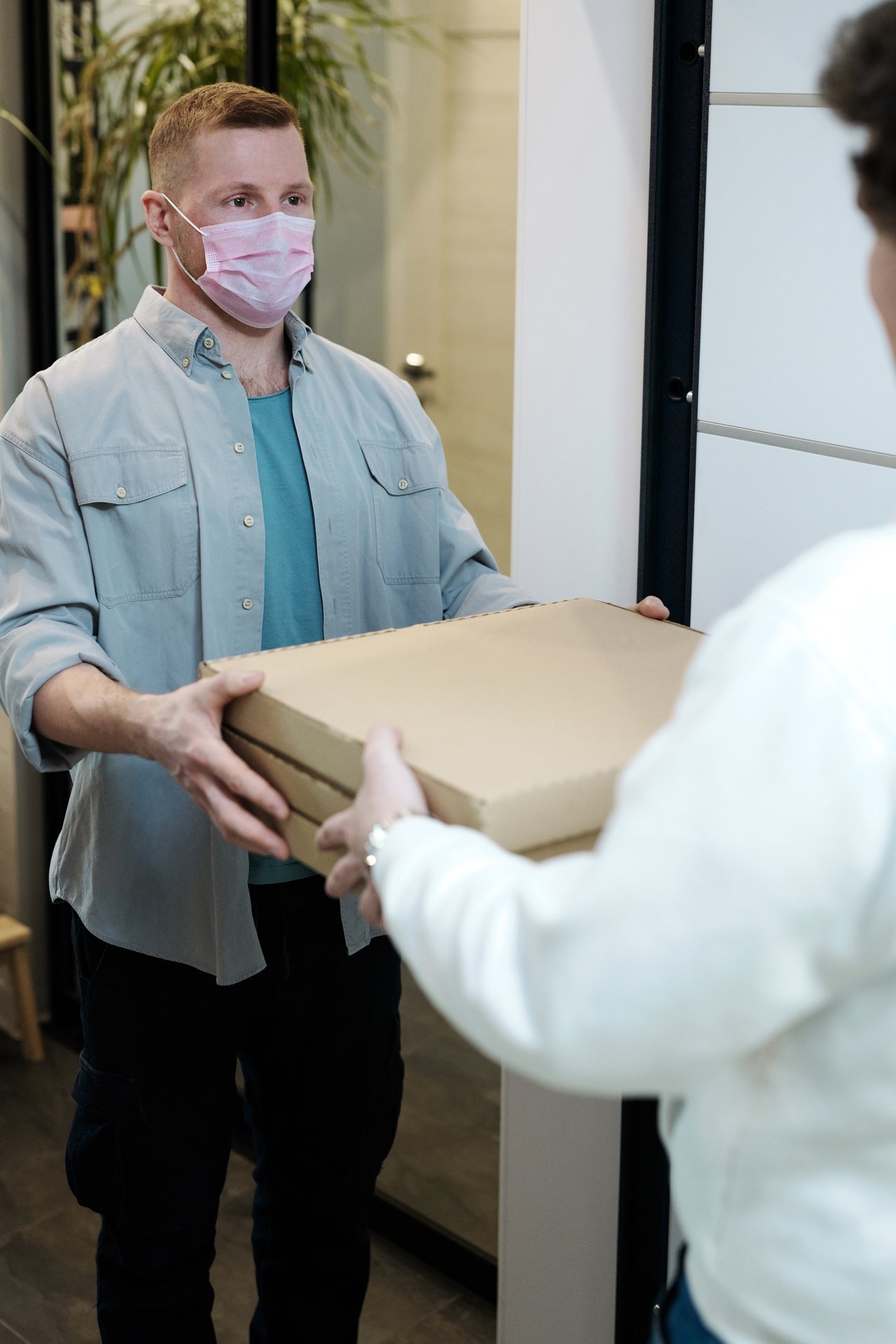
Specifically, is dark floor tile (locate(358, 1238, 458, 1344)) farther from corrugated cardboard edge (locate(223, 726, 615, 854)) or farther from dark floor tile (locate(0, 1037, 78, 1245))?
corrugated cardboard edge (locate(223, 726, 615, 854))

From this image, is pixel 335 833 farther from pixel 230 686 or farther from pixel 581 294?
pixel 581 294

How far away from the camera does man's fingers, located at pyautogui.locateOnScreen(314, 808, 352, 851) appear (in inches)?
36.2

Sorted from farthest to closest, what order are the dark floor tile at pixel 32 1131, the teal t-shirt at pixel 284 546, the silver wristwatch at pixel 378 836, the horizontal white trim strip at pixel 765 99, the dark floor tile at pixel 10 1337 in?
1. the dark floor tile at pixel 32 1131
2. the dark floor tile at pixel 10 1337
3. the teal t-shirt at pixel 284 546
4. the horizontal white trim strip at pixel 765 99
5. the silver wristwatch at pixel 378 836

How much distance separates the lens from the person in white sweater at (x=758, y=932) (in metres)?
0.63

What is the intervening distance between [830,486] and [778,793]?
851mm

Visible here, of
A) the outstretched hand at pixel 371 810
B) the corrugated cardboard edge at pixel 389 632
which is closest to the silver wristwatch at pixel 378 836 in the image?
the outstretched hand at pixel 371 810

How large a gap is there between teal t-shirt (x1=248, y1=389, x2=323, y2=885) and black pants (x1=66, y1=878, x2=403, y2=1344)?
0.14 meters

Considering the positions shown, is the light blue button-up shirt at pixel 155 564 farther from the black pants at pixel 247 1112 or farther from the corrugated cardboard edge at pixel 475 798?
the corrugated cardboard edge at pixel 475 798

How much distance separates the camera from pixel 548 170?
1576mm

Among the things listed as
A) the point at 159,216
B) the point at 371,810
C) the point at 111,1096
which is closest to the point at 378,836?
the point at 371,810

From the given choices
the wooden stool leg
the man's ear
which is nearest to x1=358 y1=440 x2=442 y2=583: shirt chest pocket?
the man's ear

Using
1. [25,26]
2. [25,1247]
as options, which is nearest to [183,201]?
[25,26]

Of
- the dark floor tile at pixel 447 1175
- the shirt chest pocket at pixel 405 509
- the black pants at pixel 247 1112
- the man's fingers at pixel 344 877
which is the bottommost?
the dark floor tile at pixel 447 1175

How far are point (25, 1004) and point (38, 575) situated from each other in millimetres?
1779
